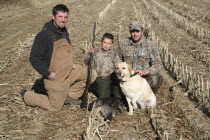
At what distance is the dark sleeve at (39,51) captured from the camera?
413 centimetres

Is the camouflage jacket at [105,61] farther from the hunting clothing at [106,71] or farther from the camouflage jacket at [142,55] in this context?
the camouflage jacket at [142,55]

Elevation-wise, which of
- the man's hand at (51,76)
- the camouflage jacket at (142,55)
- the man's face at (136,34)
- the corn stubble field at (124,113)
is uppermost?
the man's face at (136,34)

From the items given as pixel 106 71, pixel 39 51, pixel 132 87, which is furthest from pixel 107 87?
pixel 39 51

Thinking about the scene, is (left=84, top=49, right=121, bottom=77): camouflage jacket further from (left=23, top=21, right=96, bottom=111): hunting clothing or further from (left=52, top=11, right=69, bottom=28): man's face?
(left=52, top=11, right=69, bottom=28): man's face

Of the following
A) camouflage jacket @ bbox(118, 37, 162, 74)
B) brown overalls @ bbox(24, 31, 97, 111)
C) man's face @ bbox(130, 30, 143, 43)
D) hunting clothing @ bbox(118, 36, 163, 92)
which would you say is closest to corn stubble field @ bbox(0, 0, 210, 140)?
brown overalls @ bbox(24, 31, 97, 111)

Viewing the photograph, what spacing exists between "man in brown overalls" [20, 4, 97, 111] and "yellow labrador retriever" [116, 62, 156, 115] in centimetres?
105

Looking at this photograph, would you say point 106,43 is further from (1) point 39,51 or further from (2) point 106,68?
(1) point 39,51

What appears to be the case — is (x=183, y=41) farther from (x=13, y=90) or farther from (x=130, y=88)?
(x=13, y=90)

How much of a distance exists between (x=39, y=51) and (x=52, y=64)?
35 cm

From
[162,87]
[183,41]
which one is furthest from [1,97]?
[183,41]

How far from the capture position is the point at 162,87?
226 inches

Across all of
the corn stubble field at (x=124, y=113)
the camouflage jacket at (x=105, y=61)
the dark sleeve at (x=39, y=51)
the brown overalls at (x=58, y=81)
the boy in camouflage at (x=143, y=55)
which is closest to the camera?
the corn stubble field at (x=124, y=113)

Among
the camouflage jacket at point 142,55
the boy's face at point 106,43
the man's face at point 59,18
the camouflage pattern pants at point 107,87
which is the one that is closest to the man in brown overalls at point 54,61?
the man's face at point 59,18

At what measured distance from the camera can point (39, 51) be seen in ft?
13.6
